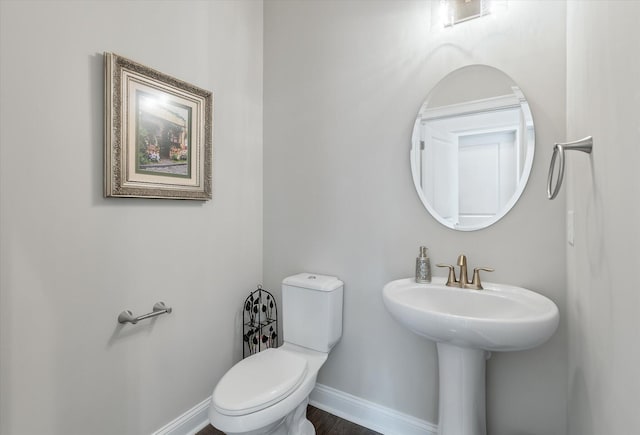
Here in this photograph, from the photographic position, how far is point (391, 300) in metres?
1.27

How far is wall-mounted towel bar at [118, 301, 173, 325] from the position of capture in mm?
1384

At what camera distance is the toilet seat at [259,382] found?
1.22 m

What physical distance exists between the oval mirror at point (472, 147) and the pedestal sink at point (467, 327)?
13.0 inches

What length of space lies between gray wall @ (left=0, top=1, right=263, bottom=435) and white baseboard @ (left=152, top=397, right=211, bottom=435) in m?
0.04

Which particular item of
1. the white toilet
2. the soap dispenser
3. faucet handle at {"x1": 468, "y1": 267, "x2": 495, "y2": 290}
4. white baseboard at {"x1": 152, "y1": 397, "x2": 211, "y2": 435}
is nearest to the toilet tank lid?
the white toilet

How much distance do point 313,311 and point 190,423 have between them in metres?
0.87

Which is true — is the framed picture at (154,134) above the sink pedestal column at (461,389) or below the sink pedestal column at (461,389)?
above

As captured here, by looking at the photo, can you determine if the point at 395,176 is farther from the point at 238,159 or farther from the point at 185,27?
the point at 185,27

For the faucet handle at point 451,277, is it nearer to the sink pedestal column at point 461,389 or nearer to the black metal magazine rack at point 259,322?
the sink pedestal column at point 461,389

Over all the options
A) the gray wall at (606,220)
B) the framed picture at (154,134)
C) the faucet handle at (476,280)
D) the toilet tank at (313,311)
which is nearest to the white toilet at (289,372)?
the toilet tank at (313,311)

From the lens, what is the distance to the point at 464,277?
1.42 meters

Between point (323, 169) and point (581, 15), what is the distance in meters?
1.27

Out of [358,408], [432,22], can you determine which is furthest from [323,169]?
[358,408]

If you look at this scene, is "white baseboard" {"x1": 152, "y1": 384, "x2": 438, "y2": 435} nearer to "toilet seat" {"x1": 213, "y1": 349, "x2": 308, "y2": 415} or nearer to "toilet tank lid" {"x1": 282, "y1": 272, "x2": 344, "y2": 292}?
"toilet seat" {"x1": 213, "y1": 349, "x2": 308, "y2": 415}
